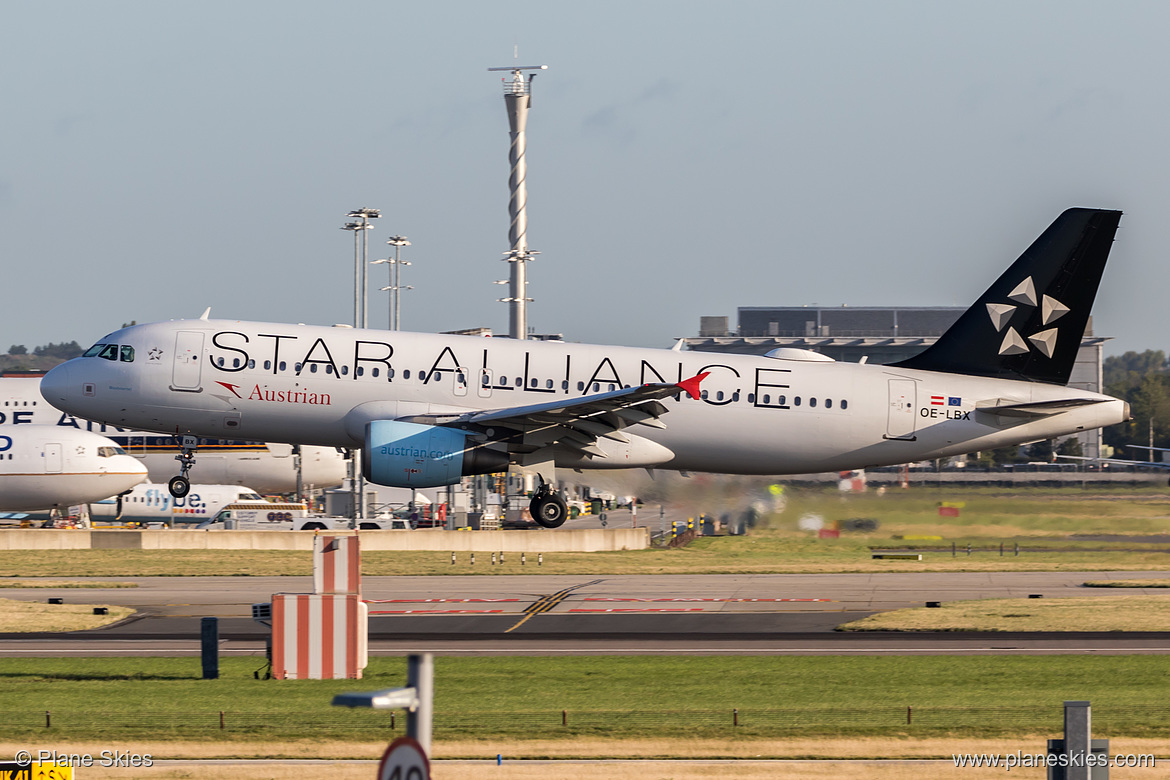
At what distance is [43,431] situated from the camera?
264 feet

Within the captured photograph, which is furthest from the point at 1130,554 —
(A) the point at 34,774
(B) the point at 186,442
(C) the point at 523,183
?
(C) the point at 523,183

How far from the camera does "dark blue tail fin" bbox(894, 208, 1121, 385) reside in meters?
41.2

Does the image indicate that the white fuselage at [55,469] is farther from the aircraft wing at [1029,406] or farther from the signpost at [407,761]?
the signpost at [407,761]

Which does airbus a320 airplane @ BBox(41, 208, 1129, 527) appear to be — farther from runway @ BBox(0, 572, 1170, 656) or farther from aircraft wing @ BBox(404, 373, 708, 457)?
runway @ BBox(0, 572, 1170, 656)

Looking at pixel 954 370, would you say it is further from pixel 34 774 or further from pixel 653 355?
pixel 34 774

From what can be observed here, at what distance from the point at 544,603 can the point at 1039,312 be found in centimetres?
1859

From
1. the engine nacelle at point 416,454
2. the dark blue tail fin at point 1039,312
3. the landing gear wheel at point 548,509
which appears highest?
the dark blue tail fin at point 1039,312

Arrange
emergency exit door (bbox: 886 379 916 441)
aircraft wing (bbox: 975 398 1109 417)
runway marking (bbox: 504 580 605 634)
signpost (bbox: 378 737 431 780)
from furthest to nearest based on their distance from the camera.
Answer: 1. runway marking (bbox: 504 580 605 634)
2. emergency exit door (bbox: 886 379 916 441)
3. aircraft wing (bbox: 975 398 1109 417)
4. signpost (bbox: 378 737 431 780)

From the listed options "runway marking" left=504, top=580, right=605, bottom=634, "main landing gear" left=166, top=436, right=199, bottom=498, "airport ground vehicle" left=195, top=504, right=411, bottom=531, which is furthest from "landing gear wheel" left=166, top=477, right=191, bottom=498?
"airport ground vehicle" left=195, top=504, right=411, bottom=531

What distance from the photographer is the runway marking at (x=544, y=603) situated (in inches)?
1631

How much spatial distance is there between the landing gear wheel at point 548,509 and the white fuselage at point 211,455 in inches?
2234

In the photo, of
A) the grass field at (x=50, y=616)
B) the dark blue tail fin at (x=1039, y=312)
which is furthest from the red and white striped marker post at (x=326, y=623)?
the dark blue tail fin at (x=1039, y=312)

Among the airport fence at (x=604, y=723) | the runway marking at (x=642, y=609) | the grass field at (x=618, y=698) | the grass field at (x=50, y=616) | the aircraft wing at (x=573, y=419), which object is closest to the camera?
the airport fence at (x=604, y=723)

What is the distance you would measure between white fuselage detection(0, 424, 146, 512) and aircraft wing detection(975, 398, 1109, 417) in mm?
57213
